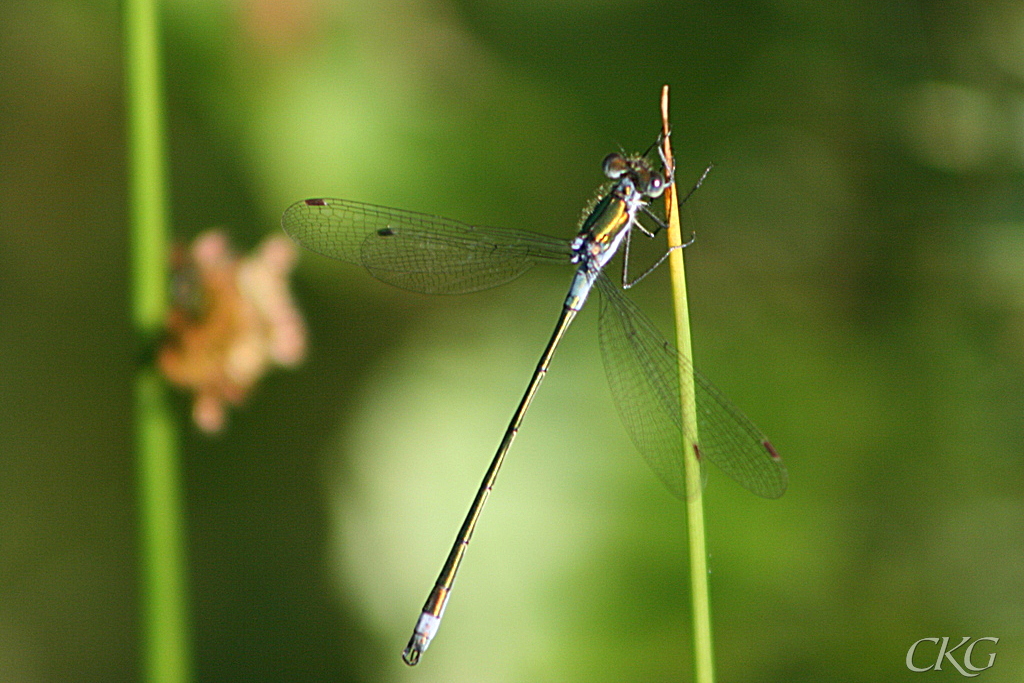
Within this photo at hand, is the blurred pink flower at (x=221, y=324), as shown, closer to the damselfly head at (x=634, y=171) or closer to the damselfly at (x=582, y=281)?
the damselfly at (x=582, y=281)

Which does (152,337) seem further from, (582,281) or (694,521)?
(582,281)

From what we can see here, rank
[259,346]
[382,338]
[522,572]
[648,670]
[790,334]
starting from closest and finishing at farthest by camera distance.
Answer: [259,346] → [648,670] → [522,572] → [790,334] → [382,338]

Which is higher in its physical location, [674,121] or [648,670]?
[674,121]

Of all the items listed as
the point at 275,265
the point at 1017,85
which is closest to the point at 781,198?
the point at 1017,85

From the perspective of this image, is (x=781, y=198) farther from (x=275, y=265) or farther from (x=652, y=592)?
(x=275, y=265)

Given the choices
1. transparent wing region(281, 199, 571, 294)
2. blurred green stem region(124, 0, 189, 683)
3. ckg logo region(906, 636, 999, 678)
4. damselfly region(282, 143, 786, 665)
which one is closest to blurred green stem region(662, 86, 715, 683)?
damselfly region(282, 143, 786, 665)

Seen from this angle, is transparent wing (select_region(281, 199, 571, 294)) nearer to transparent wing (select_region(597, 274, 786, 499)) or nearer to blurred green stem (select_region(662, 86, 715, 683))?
transparent wing (select_region(597, 274, 786, 499))

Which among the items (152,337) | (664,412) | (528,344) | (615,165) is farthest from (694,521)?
(528,344)
